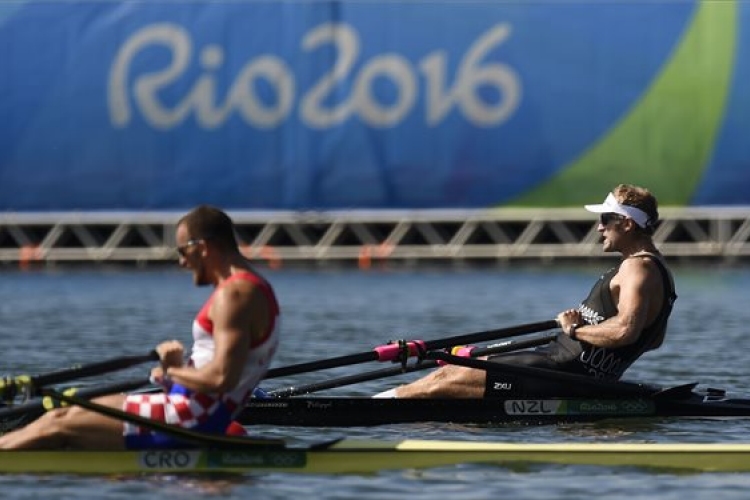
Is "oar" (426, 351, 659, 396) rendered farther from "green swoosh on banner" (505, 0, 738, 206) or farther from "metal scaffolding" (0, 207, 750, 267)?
"metal scaffolding" (0, 207, 750, 267)

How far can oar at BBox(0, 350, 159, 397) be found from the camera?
11.5m

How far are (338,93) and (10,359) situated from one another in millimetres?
20752

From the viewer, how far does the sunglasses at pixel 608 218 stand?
46.7 feet

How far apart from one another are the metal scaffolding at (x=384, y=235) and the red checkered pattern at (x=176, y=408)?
29.9 m

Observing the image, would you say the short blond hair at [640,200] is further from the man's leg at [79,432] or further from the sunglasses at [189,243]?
the man's leg at [79,432]

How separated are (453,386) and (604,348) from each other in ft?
3.91

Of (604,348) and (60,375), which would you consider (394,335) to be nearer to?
(604,348)

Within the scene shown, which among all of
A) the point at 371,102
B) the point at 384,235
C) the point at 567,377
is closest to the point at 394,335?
the point at 567,377

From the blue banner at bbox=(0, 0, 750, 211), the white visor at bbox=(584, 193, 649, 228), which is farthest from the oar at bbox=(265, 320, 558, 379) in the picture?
A: the blue banner at bbox=(0, 0, 750, 211)

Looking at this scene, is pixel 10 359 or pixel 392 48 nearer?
pixel 10 359

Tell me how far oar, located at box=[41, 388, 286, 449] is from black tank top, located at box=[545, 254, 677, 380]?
389cm

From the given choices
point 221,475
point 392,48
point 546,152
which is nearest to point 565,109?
point 546,152

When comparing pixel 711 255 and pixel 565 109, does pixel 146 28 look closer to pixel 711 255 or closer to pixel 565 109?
pixel 565 109

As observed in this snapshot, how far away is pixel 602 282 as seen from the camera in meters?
14.6
